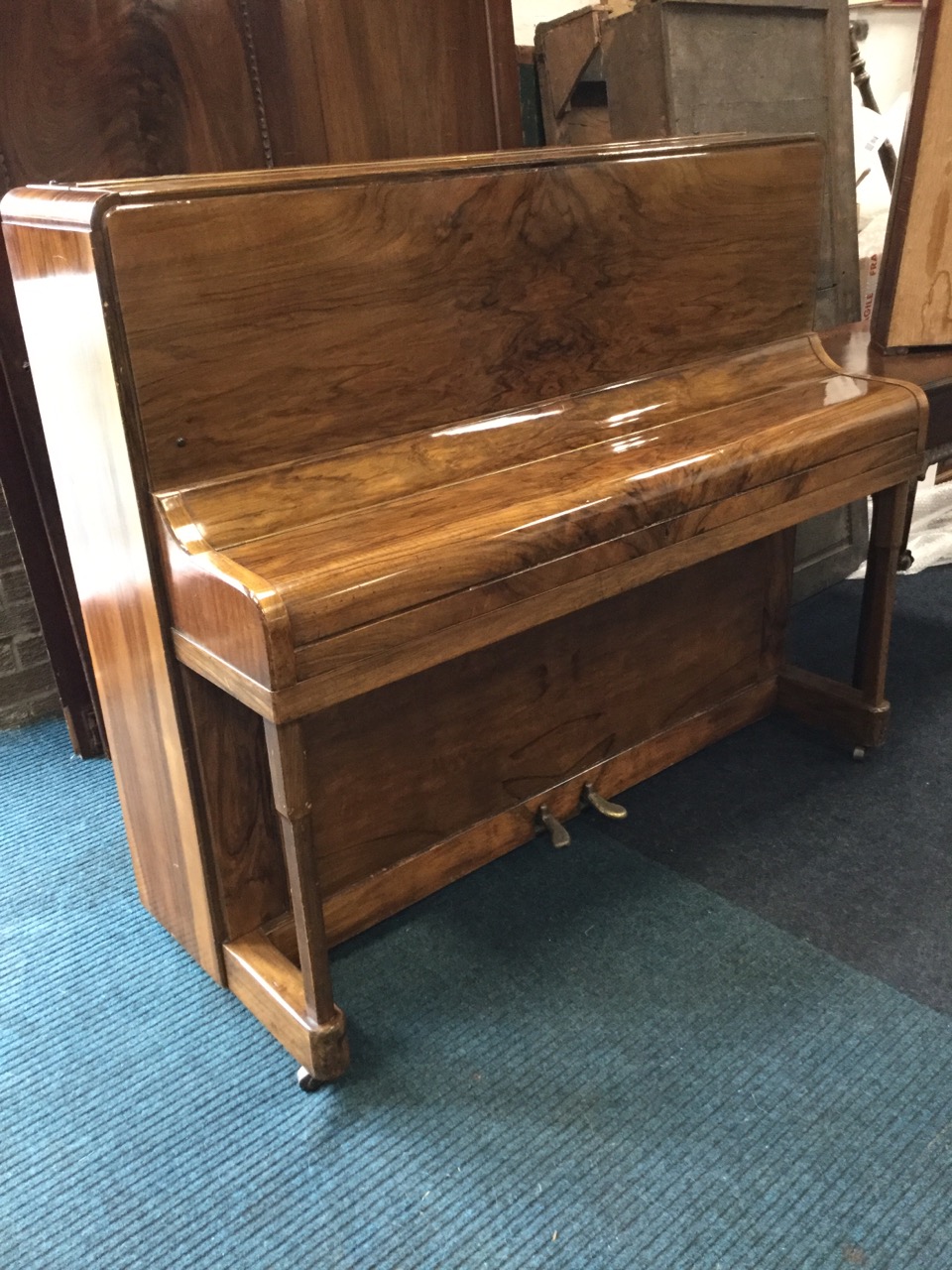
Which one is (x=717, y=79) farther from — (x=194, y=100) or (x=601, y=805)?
(x=601, y=805)

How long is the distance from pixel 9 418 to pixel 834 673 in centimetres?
184

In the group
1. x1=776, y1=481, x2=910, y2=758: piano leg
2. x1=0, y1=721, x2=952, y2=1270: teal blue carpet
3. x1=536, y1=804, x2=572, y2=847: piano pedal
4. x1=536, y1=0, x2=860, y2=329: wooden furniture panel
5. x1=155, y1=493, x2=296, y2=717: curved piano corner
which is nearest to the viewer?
x1=155, y1=493, x2=296, y2=717: curved piano corner

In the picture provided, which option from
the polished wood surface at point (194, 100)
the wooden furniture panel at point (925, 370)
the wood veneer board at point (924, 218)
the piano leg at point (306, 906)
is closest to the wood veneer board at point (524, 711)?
the piano leg at point (306, 906)

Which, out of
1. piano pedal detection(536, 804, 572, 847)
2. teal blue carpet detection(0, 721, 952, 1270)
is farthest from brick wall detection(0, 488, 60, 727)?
piano pedal detection(536, 804, 572, 847)

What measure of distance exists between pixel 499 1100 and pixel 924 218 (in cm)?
168

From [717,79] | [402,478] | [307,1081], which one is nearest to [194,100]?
[402,478]

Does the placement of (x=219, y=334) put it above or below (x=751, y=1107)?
above

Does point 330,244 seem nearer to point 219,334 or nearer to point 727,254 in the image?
point 219,334

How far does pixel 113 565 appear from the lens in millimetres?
1388

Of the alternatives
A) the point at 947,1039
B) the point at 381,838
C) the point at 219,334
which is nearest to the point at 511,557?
the point at 219,334

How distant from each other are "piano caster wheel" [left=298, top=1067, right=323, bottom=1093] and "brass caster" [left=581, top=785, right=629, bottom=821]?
67 cm

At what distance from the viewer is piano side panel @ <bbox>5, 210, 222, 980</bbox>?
1225 mm

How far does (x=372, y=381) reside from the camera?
140 centimetres

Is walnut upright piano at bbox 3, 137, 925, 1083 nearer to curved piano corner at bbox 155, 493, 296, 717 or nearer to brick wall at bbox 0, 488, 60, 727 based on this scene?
curved piano corner at bbox 155, 493, 296, 717
